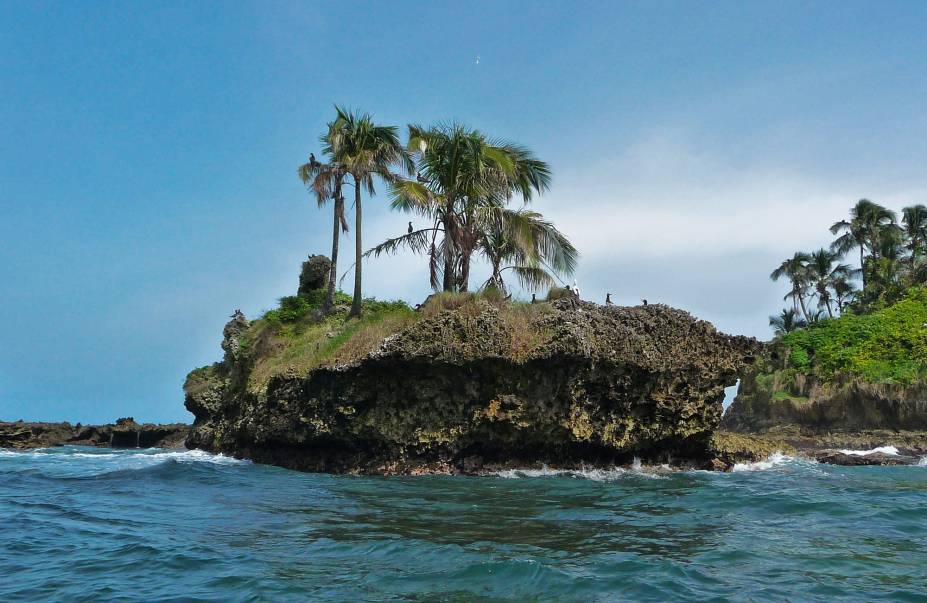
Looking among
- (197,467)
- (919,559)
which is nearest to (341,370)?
(197,467)

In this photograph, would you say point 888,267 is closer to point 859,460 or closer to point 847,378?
point 847,378

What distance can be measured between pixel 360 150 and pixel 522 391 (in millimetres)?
12642

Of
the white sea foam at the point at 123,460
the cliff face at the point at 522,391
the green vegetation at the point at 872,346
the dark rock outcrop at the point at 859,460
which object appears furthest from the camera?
the green vegetation at the point at 872,346

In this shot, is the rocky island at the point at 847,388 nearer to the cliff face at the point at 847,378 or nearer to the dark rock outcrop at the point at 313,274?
the cliff face at the point at 847,378

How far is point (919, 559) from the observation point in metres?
6.35

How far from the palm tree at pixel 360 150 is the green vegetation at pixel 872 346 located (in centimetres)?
3109

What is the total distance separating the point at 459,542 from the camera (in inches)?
279

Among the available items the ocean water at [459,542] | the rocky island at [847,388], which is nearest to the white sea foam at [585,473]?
the ocean water at [459,542]

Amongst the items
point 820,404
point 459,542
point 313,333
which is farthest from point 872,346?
point 459,542

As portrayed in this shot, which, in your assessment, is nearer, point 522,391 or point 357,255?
point 522,391

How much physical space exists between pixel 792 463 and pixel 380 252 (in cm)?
1409

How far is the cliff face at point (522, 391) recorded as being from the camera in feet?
48.4

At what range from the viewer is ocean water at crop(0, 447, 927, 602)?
17.8 ft

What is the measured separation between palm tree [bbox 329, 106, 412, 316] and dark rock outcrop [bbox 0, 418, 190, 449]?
64.0 ft
